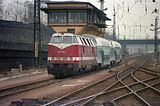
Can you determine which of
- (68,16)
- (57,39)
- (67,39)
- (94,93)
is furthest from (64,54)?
(68,16)

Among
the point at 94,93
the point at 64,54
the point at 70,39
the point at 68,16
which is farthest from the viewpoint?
the point at 68,16

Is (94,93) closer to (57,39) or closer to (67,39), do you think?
(67,39)

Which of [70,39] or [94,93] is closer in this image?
[94,93]

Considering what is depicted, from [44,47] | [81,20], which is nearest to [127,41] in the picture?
[81,20]

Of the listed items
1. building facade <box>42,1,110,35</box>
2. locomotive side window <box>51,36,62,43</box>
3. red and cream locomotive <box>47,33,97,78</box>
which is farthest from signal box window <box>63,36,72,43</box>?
building facade <box>42,1,110,35</box>

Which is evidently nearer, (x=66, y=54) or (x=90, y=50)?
(x=66, y=54)

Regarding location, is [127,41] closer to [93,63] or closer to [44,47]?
[44,47]

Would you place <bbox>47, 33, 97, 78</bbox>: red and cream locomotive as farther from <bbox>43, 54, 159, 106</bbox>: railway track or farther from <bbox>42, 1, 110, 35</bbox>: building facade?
<bbox>42, 1, 110, 35</bbox>: building facade

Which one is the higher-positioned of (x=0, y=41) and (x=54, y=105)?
(x=0, y=41)

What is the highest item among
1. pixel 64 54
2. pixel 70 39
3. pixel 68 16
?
pixel 68 16

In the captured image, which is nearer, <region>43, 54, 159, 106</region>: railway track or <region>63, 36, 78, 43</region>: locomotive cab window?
<region>43, 54, 159, 106</region>: railway track

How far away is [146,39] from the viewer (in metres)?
154

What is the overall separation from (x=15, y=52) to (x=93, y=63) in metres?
9.22

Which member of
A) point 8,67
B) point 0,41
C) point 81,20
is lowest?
point 8,67
